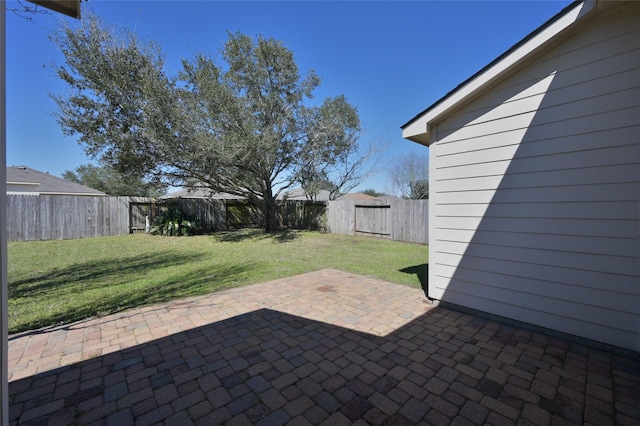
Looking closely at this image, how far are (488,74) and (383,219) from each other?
855 centimetres

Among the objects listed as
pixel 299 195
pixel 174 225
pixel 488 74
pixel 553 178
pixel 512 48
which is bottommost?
pixel 174 225

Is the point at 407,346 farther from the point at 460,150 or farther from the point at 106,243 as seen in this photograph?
the point at 106,243

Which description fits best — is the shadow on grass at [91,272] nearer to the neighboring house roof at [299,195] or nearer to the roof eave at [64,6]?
the roof eave at [64,6]

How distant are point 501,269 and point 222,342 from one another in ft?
10.6

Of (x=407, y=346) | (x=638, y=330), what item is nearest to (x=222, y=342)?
(x=407, y=346)

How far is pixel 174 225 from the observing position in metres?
11.9

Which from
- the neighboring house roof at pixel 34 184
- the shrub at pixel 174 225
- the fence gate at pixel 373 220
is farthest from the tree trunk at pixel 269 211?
the neighboring house roof at pixel 34 184

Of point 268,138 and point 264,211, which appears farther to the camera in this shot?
point 264,211

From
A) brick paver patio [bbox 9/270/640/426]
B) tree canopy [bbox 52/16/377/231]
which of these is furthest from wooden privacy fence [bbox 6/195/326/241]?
brick paver patio [bbox 9/270/640/426]

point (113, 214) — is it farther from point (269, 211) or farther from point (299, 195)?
point (299, 195)

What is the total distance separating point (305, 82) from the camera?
12.0m

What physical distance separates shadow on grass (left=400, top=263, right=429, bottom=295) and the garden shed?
1.16 m

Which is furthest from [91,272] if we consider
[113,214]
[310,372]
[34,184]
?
[34,184]

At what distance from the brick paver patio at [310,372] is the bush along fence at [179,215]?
761 centimetres
